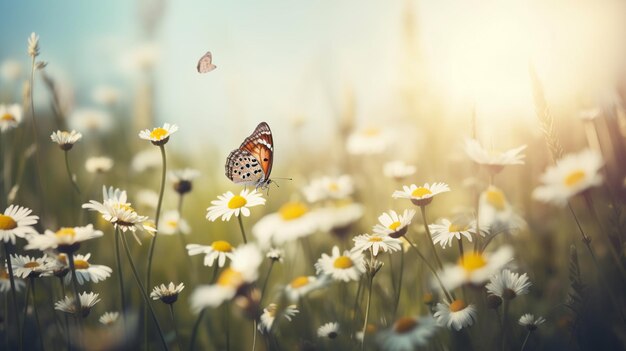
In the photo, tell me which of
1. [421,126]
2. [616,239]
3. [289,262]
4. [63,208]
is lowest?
[616,239]

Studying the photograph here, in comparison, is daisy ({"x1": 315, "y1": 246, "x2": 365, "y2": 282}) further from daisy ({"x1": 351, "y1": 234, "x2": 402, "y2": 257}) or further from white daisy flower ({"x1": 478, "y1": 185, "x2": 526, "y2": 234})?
white daisy flower ({"x1": 478, "y1": 185, "x2": 526, "y2": 234})

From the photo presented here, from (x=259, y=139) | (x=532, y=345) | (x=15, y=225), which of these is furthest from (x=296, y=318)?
(x=15, y=225)

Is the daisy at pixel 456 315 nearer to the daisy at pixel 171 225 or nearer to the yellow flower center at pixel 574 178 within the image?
the yellow flower center at pixel 574 178

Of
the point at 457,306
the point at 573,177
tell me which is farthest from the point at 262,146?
the point at 573,177

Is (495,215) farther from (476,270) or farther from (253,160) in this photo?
(253,160)

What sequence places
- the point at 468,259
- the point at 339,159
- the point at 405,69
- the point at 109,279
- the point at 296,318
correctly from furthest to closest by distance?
the point at 339,159 → the point at 405,69 → the point at 109,279 → the point at 296,318 → the point at 468,259

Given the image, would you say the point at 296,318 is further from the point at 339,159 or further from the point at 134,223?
the point at 339,159

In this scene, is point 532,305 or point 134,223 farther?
point 532,305
